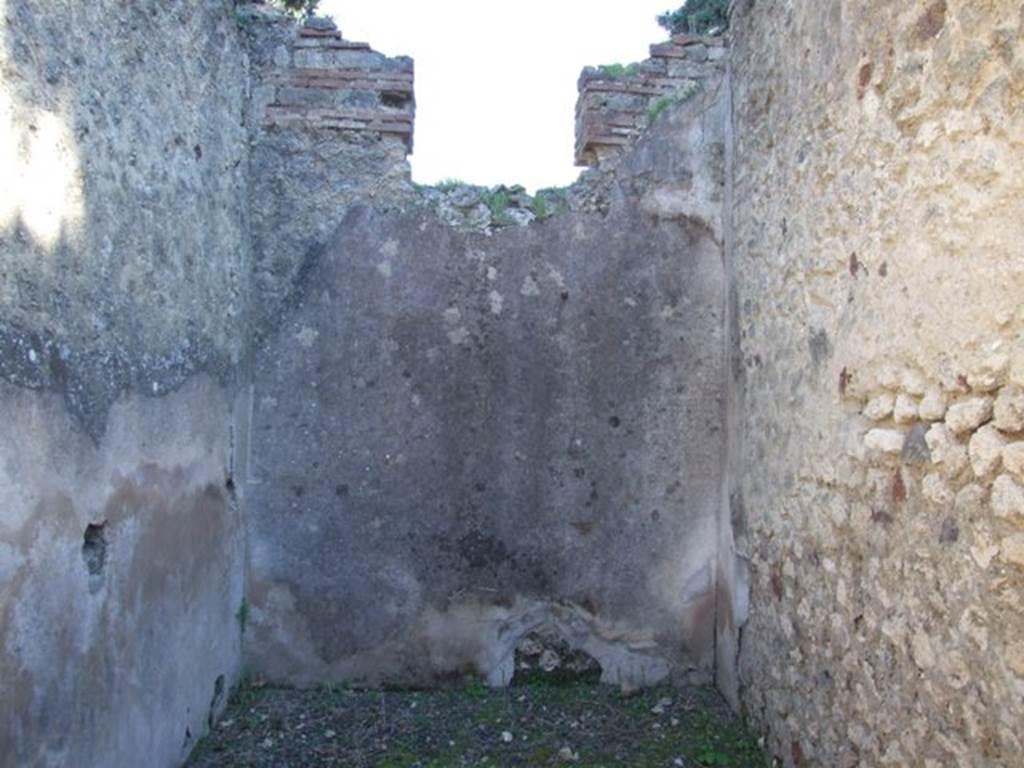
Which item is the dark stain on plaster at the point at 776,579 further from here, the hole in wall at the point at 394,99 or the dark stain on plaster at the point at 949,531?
the hole in wall at the point at 394,99

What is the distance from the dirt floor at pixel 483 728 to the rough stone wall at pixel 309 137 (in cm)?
171

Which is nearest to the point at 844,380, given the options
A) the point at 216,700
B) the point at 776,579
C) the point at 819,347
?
the point at 819,347

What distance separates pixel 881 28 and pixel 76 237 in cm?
231

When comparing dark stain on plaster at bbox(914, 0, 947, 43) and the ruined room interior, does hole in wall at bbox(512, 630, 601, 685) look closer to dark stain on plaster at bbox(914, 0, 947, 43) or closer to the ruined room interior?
the ruined room interior

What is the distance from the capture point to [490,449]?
4195 millimetres

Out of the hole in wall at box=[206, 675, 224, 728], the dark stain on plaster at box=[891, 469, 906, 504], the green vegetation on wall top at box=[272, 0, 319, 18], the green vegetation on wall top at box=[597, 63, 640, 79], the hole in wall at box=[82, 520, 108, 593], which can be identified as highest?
the green vegetation on wall top at box=[272, 0, 319, 18]

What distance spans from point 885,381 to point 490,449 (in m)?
2.06

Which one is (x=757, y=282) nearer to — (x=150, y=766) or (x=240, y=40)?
(x=240, y=40)

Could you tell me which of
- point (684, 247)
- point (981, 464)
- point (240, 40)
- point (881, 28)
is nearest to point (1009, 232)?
point (981, 464)

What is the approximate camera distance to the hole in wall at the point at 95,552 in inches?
106

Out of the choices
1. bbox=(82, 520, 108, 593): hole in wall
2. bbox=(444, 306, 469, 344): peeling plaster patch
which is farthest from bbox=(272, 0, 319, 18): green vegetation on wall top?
bbox=(82, 520, 108, 593): hole in wall

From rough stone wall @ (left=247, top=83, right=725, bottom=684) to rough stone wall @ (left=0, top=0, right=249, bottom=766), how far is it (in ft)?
1.11

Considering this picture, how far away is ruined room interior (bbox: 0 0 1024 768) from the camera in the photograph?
2.25 metres

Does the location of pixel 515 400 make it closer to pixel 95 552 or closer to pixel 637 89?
pixel 637 89
